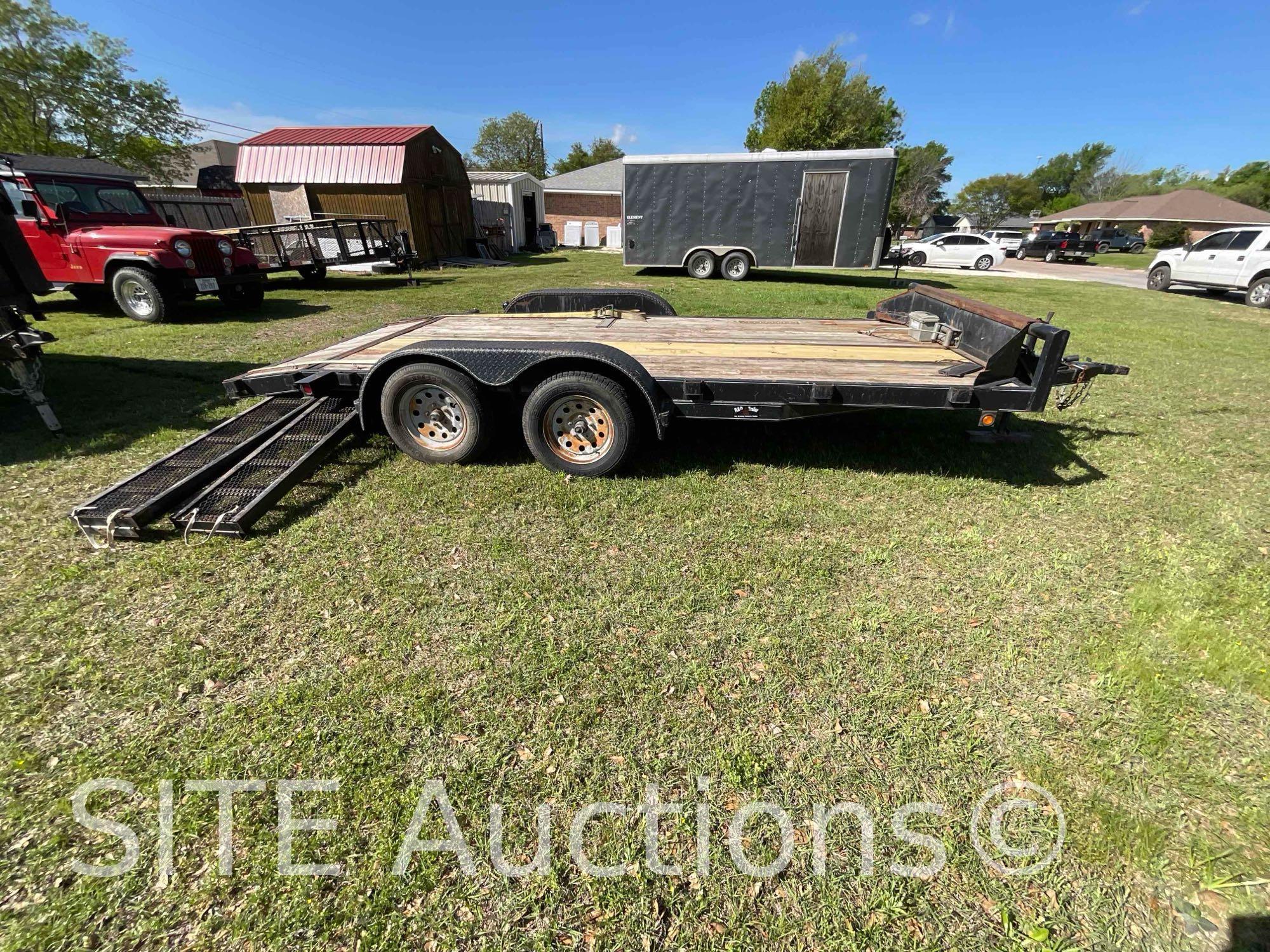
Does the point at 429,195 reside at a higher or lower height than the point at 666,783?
higher

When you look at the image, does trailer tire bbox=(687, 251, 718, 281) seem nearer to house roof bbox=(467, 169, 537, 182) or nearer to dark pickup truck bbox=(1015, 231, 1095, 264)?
house roof bbox=(467, 169, 537, 182)

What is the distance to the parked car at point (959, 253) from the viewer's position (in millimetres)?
24734

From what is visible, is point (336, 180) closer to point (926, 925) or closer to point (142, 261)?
point (142, 261)

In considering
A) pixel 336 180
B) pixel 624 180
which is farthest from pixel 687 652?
pixel 336 180

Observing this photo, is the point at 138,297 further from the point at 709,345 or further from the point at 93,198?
the point at 709,345

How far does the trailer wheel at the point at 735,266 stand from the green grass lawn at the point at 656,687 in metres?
12.3

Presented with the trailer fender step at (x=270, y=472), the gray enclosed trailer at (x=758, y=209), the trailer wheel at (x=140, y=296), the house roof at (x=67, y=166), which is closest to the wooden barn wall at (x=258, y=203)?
the house roof at (x=67, y=166)

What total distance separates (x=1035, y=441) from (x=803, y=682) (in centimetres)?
396

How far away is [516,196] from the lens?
26344 millimetres

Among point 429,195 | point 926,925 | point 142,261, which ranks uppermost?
point 429,195

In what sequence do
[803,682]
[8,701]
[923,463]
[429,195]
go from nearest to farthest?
[8,701] < [803,682] < [923,463] < [429,195]

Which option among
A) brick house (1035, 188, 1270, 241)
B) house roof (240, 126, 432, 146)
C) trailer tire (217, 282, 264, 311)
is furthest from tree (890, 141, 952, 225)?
trailer tire (217, 282, 264, 311)

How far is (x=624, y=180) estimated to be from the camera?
1504 cm

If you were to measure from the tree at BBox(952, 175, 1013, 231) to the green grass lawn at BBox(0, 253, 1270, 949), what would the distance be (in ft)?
347
